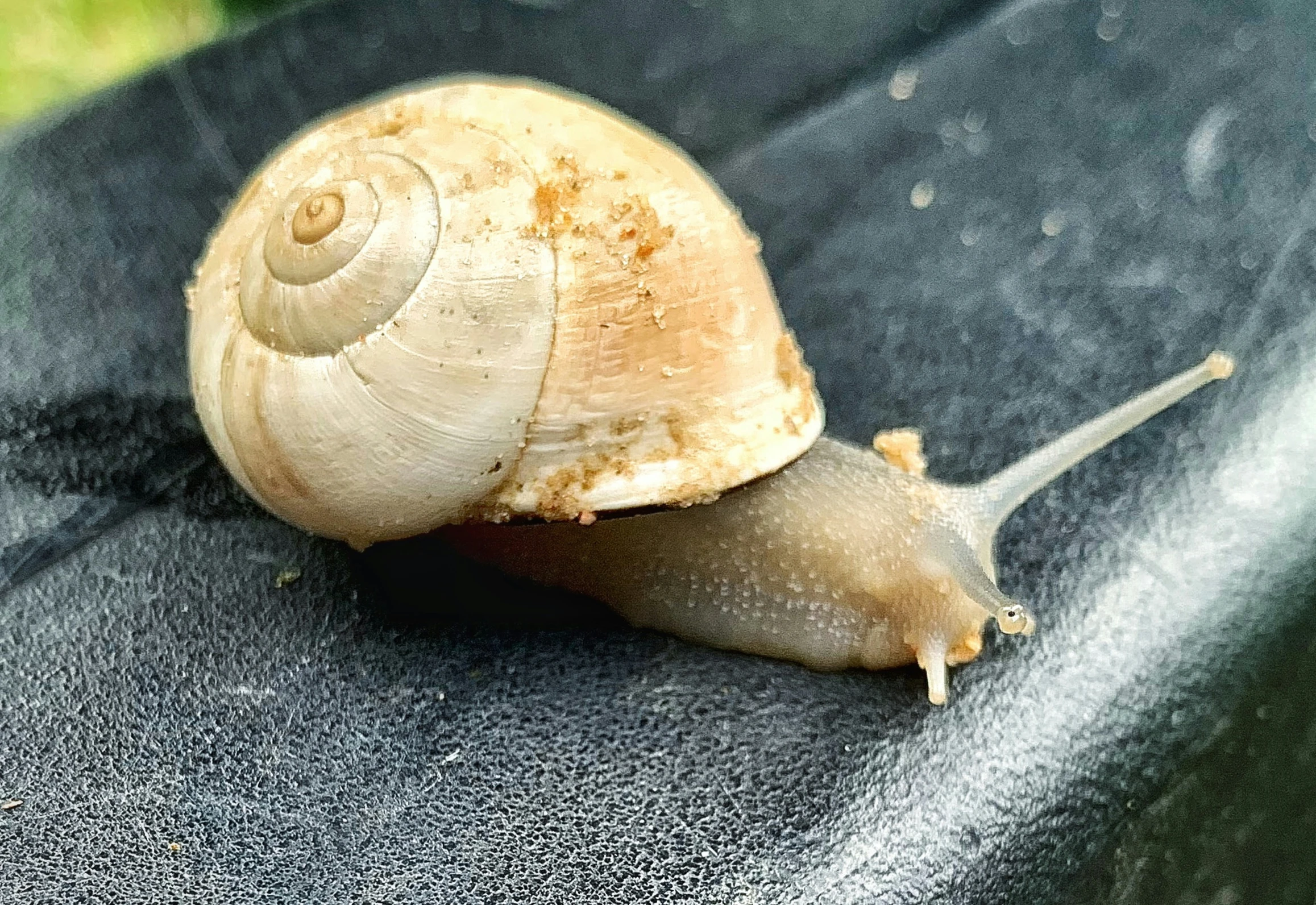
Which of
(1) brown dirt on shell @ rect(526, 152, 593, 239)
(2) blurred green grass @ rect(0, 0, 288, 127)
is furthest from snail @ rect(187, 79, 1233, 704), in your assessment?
(2) blurred green grass @ rect(0, 0, 288, 127)

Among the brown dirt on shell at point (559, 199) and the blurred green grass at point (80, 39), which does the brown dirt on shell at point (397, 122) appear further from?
the blurred green grass at point (80, 39)

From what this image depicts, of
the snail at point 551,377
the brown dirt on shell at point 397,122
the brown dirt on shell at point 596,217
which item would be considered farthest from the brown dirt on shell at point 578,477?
the brown dirt on shell at point 397,122

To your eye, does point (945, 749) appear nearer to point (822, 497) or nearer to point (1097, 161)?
point (822, 497)

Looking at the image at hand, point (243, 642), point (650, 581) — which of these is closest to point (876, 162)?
point (650, 581)

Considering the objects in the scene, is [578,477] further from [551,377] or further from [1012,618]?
[1012,618]

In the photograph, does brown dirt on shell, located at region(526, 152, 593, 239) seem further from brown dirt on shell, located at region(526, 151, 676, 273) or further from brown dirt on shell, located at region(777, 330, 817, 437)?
brown dirt on shell, located at region(777, 330, 817, 437)

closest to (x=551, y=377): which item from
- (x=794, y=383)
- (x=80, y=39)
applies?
(x=794, y=383)

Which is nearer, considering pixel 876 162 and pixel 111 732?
pixel 111 732
